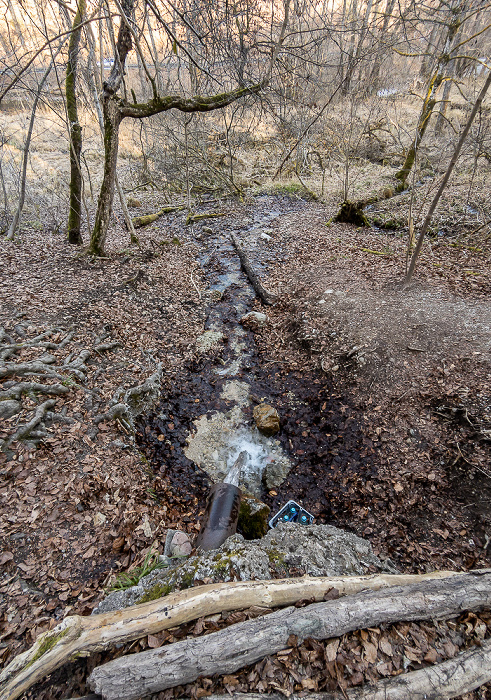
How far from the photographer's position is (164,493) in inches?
161

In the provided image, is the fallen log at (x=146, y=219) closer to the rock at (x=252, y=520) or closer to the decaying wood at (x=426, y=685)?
the rock at (x=252, y=520)

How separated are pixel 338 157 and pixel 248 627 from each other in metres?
20.5

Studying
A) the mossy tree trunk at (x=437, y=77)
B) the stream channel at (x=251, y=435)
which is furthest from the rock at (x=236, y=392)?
the mossy tree trunk at (x=437, y=77)

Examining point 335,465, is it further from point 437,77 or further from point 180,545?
point 437,77

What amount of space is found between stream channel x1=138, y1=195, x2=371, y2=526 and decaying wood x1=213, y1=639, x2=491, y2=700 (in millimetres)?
2105

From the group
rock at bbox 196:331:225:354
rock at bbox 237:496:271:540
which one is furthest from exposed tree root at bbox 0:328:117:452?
rock at bbox 237:496:271:540

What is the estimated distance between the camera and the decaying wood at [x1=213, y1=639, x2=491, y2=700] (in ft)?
5.34

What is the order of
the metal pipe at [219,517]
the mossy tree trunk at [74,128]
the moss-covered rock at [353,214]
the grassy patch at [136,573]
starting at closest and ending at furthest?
the grassy patch at [136,573]
the metal pipe at [219,517]
the mossy tree trunk at [74,128]
the moss-covered rock at [353,214]

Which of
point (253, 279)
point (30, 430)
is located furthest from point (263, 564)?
point (253, 279)

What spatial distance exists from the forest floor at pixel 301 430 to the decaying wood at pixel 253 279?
0.31 meters

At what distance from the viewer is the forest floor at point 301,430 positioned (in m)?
2.67

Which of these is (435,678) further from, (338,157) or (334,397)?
(338,157)

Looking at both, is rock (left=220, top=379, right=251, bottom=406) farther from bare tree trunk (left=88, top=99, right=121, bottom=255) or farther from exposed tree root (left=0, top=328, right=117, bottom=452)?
bare tree trunk (left=88, top=99, right=121, bottom=255)

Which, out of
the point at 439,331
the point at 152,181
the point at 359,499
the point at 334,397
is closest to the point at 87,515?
the point at 359,499
